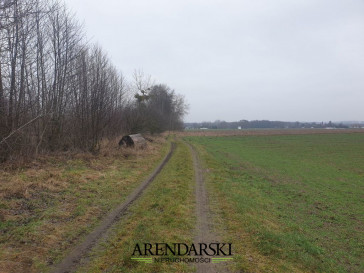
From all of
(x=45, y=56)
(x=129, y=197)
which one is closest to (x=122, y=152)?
(x=45, y=56)

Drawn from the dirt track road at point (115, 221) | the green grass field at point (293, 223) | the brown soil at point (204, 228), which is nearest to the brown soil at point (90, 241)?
the dirt track road at point (115, 221)

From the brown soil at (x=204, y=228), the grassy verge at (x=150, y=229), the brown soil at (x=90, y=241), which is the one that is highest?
the grassy verge at (x=150, y=229)

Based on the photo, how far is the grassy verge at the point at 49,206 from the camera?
4.67 m

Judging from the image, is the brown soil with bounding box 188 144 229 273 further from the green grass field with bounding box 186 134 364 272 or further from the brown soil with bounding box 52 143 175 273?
the brown soil with bounding box 52 143 175 273

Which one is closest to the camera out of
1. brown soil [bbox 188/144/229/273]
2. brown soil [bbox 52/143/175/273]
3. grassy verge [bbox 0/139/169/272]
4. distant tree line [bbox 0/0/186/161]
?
brown soil [bbox 188/144/229/273]

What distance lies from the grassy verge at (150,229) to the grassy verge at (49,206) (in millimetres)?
767

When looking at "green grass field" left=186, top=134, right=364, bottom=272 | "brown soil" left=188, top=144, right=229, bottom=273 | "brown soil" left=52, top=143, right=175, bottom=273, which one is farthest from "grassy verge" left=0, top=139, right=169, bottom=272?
"green grass field" left=186, top=134, right=364, bottom=272

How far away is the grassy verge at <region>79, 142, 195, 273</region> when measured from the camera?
13.6 ft

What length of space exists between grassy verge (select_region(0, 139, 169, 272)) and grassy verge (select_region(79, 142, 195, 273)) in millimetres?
767

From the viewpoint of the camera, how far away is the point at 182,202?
7.70 meters

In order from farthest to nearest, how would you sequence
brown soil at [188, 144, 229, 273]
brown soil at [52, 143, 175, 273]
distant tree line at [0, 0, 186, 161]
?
distant tree line at [0, 0, 186, 161] → brown soil at [52, 143, 175, 273] → brown soil at [188, 144, 229, 273]

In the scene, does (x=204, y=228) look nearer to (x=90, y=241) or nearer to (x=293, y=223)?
(x=90, y=241)

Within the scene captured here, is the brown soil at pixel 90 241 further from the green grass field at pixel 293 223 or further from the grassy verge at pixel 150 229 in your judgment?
the green grass field at pixel 293 223

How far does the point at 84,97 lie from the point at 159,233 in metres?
15.2
